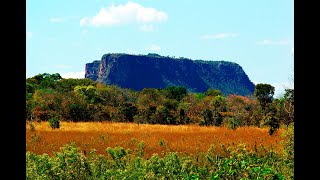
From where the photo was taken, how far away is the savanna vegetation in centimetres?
541

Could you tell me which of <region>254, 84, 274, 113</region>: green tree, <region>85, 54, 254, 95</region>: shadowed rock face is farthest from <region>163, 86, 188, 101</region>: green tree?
<region>85, 54, 254, 95</region>: shadowed rock face

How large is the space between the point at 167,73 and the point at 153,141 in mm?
125959

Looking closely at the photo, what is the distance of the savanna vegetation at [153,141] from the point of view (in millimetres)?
5406

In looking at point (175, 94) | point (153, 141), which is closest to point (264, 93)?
point (175, 94)

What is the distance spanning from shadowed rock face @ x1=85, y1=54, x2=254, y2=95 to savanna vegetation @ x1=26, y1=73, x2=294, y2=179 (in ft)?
273

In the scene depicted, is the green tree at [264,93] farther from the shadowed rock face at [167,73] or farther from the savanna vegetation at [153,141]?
the shadowed rock face at [167,73]

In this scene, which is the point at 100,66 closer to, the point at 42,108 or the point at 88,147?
the point at 42,108

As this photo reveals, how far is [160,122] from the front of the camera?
99.2ft

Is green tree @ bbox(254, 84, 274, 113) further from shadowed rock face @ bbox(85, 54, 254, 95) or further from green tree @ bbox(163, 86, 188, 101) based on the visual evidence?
shadowed rock face @ bbox(85, 54, 254, 95)
